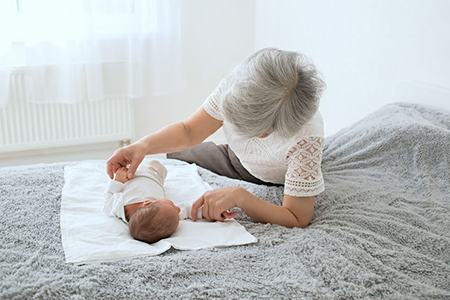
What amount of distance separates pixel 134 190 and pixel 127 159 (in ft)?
0.49

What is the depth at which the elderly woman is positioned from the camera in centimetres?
123

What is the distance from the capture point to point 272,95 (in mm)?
1218

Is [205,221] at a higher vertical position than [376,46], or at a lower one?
lower

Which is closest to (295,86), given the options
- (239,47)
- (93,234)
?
(93,234)

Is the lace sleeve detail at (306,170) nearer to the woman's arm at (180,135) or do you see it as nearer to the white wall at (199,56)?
the woman's arm at (180,135)

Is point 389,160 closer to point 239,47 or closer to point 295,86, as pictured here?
point 295,86

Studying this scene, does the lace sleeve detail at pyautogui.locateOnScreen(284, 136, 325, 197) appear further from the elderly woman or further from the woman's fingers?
the woman's fingers

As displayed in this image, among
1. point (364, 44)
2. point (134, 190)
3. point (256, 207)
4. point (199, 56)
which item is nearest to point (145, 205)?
point (134, 190)

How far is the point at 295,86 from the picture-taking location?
127 cm

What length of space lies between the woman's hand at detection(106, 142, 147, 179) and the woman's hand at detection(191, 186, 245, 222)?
0.27 metres

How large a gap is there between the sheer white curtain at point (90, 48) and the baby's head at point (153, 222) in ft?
5.37

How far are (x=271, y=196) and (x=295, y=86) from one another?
0.47 meters

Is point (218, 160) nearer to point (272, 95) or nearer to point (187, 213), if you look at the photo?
point (187, 213)

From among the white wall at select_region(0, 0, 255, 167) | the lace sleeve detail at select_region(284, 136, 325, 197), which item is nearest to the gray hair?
the lace sleeve detail at select_region(284, 136, 325, 197)
